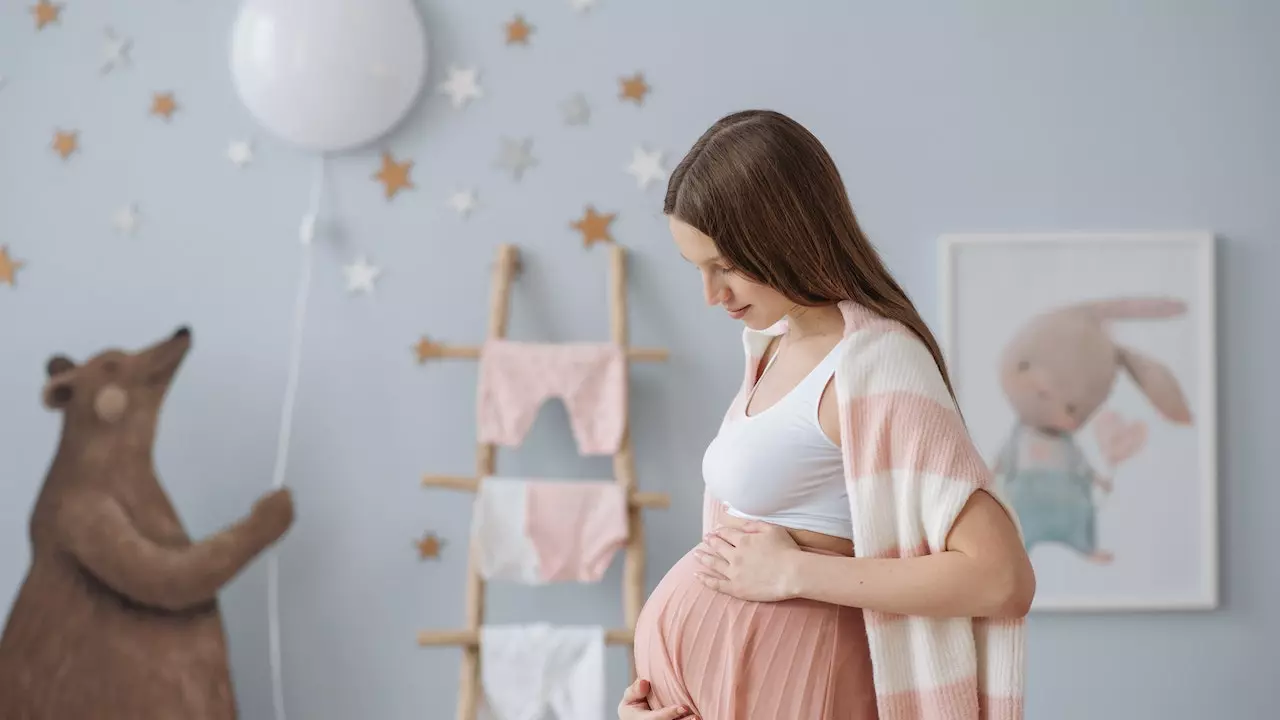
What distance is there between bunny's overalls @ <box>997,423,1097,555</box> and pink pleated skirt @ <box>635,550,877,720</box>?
1.10 m

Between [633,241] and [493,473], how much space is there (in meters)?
0.47

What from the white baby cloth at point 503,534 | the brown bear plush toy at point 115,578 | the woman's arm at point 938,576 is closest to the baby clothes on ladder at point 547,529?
the white baby cloth at point 503,534

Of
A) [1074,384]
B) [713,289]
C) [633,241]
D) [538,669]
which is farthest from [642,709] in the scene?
[1074,384]

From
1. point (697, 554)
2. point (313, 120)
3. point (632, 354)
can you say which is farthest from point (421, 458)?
point (697, 554)

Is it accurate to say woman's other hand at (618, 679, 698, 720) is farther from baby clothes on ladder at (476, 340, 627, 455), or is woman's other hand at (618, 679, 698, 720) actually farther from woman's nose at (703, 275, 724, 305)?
baby clothes on ladder at (476, 340, 627, 455)

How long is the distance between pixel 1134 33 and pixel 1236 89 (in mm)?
206

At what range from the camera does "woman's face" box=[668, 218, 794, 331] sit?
1.01 meters

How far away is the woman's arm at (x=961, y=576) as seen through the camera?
36.9 inches

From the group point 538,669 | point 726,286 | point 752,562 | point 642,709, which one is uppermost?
point 726,286

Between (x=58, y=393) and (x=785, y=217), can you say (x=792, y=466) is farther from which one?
(x=58, y=393)

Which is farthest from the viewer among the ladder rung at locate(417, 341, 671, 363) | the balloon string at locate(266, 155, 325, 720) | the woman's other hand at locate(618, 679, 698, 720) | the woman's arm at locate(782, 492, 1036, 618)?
the balloon string at locate(266, 155, 325, 720)

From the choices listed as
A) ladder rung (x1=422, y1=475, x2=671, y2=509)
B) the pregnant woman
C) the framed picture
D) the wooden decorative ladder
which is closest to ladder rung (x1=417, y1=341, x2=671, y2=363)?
the wooden decorative ladder

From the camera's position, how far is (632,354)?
1.98 m

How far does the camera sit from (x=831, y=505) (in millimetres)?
1046
